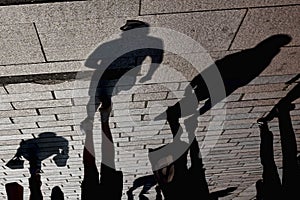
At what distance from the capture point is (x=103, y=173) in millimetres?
3742

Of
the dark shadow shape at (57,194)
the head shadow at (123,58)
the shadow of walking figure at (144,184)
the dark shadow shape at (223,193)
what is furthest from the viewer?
the dark shadow shape at (223,193)

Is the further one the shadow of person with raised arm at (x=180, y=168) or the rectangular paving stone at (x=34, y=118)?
the rectangular paving stone at (x=34, y=118)

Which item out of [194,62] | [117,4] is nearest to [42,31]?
[117,4]

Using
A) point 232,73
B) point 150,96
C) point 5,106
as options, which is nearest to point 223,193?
point 150,96

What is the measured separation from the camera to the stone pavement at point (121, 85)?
212cm

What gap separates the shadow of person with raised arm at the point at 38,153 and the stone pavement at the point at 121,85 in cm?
10

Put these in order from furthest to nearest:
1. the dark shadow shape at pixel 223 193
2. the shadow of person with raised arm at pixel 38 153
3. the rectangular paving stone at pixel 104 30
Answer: the dark shadow shape at pixel 223 193 < the shadow of person with raised arm at pixel 38 153 < the rectangular paving stone at pixel 104 30

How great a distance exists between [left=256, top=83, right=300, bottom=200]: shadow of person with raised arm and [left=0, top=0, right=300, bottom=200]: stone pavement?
0.51 feet

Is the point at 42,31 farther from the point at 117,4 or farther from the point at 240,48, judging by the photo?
the point at 240,48

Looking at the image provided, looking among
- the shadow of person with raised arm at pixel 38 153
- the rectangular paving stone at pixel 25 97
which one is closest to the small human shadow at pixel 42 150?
the shadow of person with raised arm at pixel 38 153

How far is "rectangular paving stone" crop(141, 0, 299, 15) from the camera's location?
6.79 feet

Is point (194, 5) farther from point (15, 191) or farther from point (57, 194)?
point (57, 194)

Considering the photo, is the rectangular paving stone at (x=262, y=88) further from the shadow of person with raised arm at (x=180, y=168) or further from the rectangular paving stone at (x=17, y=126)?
the rectangular paving stone at (x=17, y=126)

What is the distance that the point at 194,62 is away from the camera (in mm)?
2854
